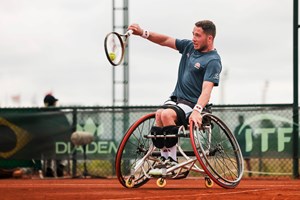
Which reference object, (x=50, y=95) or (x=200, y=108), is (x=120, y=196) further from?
(x=50, y=95)

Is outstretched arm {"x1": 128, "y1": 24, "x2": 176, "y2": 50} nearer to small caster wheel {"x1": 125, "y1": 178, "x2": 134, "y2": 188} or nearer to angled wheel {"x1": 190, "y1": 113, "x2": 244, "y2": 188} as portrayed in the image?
angled wheel {"x1": 190, "y1": 113, "x2": 244, "y2": 188}

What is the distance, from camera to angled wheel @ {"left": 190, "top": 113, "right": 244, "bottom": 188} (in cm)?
767

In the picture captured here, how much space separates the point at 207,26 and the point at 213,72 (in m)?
0.53

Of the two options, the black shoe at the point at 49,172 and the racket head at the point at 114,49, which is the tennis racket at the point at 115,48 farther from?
the black shoe at the point at 49,172

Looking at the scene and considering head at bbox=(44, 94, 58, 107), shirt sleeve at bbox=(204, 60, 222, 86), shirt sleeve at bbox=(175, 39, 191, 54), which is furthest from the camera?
head at bbox=(44, 94, 58, 107)

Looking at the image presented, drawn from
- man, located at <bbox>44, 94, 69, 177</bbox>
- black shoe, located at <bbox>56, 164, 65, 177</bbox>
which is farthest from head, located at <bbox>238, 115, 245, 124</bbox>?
black shoe, located at <bbox>56, 164, 65, 177</bbox>

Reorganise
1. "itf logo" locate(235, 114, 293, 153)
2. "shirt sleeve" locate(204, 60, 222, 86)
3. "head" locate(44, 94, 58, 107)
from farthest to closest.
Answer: "head" locate(44, 94, 58, 107)
"itf logo" locate(235, 114, 293, 153)
"shirt sleeve" locate(204, 60, 222, 86)

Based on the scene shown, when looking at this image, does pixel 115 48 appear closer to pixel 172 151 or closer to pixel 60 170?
pixel 172 151

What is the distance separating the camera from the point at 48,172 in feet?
45.6

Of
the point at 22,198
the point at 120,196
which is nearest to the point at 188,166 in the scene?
the point at 120,196

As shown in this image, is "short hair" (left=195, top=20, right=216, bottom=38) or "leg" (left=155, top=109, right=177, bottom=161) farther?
"short hair" (left=195, top=20, right=216, bottom=38)

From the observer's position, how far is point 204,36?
8031 mm

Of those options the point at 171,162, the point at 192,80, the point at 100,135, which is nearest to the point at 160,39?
the point at 192,80

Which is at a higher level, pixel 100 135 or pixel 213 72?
pixel 213 72
